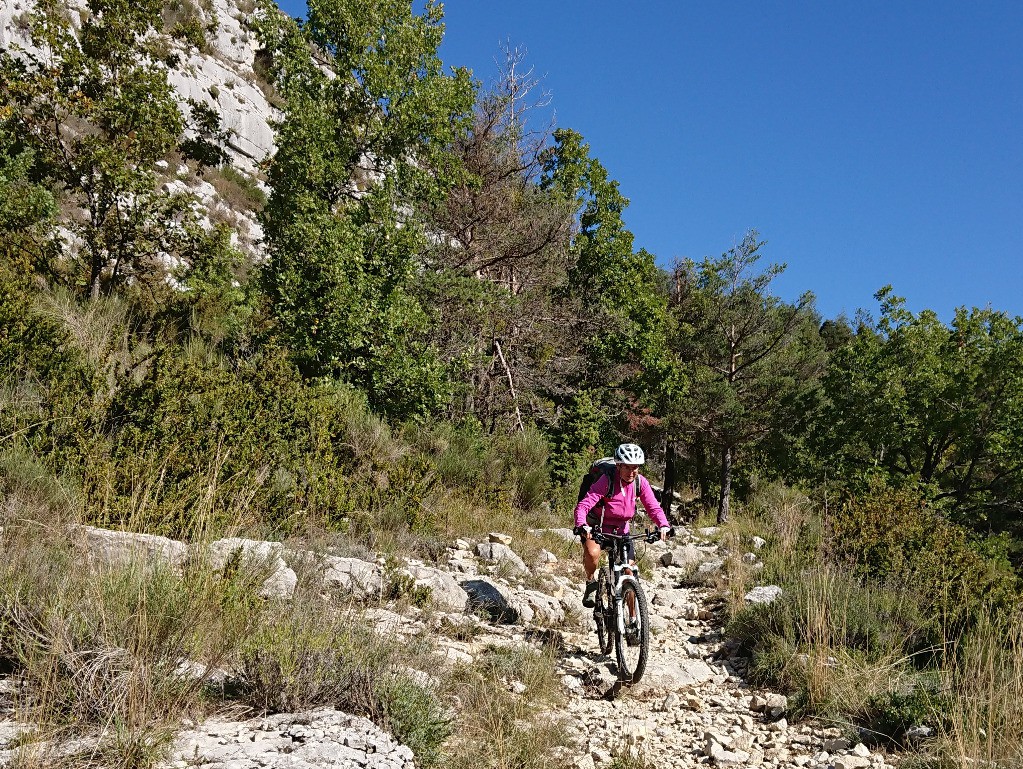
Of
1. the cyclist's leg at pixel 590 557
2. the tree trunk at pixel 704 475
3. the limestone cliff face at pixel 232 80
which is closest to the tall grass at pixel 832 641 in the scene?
the cyclist's leg at pixel 590 557

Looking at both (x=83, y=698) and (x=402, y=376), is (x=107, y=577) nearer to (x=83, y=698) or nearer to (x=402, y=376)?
(x=83, y=698)

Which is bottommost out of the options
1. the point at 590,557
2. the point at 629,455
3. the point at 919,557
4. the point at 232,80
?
the point at 590,557

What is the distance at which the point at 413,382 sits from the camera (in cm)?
1175

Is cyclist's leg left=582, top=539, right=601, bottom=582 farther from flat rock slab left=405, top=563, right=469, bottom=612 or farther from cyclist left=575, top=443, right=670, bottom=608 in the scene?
flat rock slab left=405, top=563, right=469, bottom=612

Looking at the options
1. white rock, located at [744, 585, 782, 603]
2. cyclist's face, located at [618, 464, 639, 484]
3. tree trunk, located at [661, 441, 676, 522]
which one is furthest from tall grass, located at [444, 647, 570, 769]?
tree trunk, located at [661, 441, 676, 522]

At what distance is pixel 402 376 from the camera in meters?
11.6

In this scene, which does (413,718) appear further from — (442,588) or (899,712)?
(899,712)

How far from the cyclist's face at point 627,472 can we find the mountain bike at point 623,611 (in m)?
0.53

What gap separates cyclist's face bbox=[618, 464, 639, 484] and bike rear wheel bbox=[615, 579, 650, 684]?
0.94 meters

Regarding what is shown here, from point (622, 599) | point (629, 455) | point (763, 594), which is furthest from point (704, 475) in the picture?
point (629, 455)

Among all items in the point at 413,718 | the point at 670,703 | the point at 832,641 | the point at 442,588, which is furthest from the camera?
the point at 442,588

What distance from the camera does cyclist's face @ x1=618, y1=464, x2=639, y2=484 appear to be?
5941 millimetres

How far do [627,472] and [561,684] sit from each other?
1986 mm

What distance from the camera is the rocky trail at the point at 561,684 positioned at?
3.01 metres
